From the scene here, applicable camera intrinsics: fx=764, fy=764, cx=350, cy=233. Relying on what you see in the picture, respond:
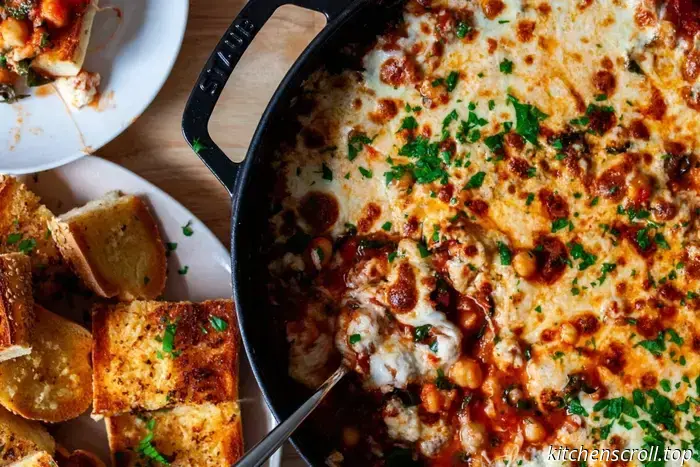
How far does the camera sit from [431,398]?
10.3 ft

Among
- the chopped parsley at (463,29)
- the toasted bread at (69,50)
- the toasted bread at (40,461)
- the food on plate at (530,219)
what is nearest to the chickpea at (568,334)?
the food on plate at (530,219)

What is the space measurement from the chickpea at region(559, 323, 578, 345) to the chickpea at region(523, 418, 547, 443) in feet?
1.20

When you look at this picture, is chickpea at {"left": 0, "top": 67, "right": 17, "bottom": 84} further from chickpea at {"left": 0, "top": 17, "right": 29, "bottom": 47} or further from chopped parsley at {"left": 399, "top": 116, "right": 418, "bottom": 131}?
chopped parsley at {"left": 399, "top": 116, "right": 418, "bottom": 131}

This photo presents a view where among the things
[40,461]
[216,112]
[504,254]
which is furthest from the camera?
[216,112]

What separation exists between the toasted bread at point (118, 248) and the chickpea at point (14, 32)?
2.69 feet

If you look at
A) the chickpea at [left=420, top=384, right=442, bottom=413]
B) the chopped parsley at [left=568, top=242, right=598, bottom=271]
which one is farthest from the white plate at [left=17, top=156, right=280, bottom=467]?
the chopped parsley at [left=568, top=242, right=598, bottom=271]

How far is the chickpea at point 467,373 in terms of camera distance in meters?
3.15

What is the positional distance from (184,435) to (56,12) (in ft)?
6.77

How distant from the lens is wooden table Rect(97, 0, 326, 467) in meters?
3.72

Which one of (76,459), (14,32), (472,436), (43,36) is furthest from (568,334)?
(14,32)

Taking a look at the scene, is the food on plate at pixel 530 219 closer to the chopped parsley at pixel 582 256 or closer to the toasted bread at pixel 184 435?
the chopped parsley at pixel 582 256

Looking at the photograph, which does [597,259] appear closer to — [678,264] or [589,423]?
[678,264]

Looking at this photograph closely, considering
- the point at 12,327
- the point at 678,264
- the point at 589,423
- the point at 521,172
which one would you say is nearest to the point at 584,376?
the point at 589,423

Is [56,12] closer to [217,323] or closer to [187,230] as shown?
[187,230]
